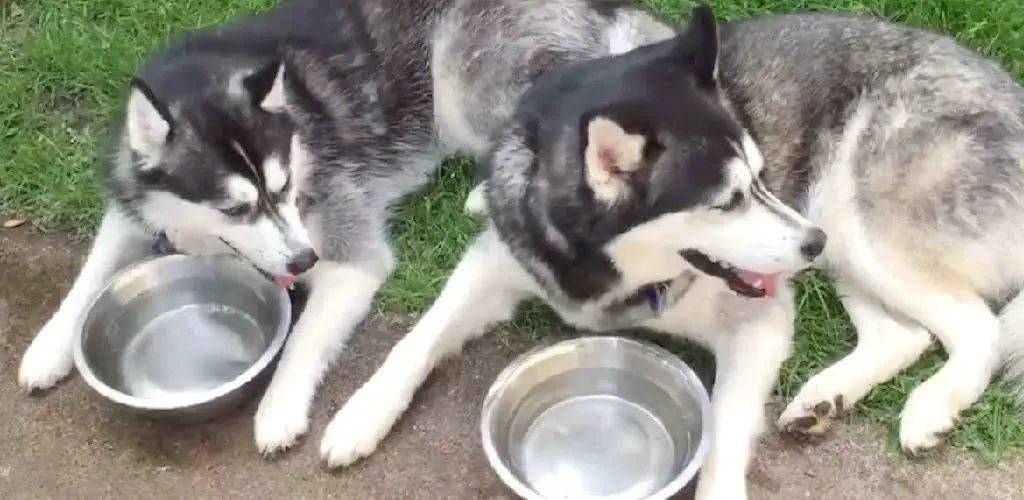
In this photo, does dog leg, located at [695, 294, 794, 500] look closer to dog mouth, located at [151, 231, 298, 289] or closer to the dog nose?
the dog nose

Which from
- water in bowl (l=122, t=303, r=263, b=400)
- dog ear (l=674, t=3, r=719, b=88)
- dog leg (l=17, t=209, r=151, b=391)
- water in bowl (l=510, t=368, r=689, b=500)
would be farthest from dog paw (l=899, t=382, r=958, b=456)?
dog leg (l=17, t=209, r=151, b=391)

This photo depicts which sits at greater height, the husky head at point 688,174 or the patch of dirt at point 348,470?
the husky head at point 688,174

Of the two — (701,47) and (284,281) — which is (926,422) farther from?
(284,281)

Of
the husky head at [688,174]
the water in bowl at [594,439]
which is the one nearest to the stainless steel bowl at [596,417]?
the water in bowl at [594,439]

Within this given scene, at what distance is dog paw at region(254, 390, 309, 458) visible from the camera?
2.93 metres

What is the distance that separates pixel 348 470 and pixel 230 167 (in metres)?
0.86

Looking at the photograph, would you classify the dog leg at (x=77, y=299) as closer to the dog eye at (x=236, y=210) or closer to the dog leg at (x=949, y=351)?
the dog eye at (x=236, y=210)

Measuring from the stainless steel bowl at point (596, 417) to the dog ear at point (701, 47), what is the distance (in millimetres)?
744

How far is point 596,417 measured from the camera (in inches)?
117

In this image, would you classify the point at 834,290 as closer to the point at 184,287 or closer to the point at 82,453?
the point at 184,287

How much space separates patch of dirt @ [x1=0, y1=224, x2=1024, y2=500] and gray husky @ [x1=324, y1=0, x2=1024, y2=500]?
0.09m

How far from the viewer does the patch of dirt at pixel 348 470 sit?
2.85 m

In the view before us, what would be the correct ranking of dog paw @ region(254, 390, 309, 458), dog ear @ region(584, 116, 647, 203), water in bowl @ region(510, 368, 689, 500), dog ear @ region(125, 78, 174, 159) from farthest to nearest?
1. dog paw @ region(254, 390, 309, 458)
2. water in bowl @ region(510, 368, 689, 500)
3. dog ear @ region(125, 78, 174, 159)
4. dog ear @ region(584, 116, 647, 203)

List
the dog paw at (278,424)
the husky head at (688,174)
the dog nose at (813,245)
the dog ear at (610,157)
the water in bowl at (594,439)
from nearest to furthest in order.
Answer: the dog ear at (610,157) < the husky head at (688,174) < the dog nose at (813,245) < the water in bowl at (594,439) < the dog paw at (278,424)
